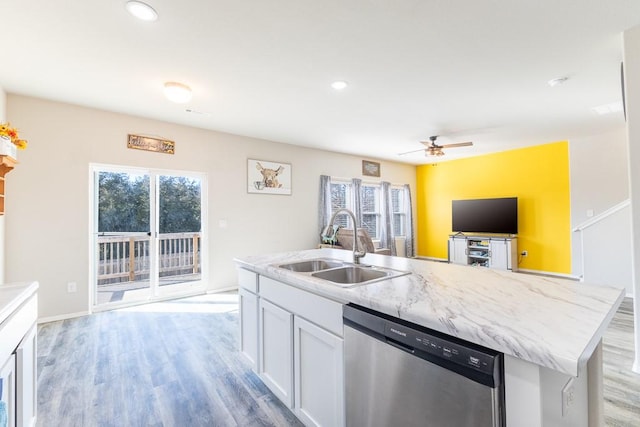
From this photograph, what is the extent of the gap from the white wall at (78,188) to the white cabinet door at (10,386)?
2846 millimetres

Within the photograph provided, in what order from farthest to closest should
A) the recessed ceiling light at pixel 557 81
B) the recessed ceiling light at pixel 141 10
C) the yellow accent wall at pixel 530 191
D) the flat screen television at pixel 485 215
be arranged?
the flat screen television at pixel 485 215 → the yellow accent wall at pixel 530 191 → the recessed ceiling light at pixel 557 81 → the recessed ceiling light at pixel 141 10

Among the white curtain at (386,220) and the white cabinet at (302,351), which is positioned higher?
the white curtain at (386,220)

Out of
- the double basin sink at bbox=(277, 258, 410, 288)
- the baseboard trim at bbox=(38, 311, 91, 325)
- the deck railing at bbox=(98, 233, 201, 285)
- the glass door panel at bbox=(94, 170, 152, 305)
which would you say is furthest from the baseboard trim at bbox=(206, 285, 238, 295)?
the double basin sink at bbox=(277, 258, 410, 288)

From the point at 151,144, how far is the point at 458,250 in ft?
20.5

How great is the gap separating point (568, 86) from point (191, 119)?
460cm

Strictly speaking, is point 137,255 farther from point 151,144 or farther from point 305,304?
point 305,304

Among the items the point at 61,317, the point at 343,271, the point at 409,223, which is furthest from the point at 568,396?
the point at 409,223

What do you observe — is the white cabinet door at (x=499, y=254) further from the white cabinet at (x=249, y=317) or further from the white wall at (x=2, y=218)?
the white wall at (x=2, y=218)

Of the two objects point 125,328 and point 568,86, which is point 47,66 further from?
point 568,86

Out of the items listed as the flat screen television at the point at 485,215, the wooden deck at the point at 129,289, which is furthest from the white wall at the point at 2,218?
the flat screen television at the point at 485,215

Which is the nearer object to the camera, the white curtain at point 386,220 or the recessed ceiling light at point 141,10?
the recessed ceiling light at point 141,10

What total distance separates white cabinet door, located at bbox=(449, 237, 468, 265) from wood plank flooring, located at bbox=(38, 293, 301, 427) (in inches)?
201

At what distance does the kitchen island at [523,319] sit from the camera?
771 millimetres

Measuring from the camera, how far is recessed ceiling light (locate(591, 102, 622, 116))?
3.68 metres
